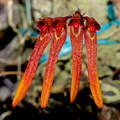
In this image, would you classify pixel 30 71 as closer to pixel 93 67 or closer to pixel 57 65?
pixel 93 67

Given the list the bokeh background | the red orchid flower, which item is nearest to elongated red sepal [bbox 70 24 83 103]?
the red orchid flower

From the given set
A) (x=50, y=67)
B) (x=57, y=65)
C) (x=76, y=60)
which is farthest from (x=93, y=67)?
(x=57, y=65)

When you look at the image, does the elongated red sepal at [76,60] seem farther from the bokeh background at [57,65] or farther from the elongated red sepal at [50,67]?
the bokeh background at [57,65]

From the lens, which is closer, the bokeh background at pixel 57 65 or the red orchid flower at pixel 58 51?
the red orchid flower at pixel 58 51

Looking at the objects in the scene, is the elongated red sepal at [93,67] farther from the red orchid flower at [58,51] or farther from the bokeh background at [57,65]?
the bokeh background at [57,65]

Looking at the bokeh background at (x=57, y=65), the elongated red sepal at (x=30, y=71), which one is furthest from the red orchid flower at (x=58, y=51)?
the bokeh background at (x=57, y=65)

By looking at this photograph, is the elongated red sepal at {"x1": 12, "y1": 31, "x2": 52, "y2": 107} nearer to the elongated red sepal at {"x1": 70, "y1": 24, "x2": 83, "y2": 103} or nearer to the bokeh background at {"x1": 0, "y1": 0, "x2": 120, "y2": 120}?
the elongated red sepal at {"x1": 70, "y1": 24, "x2": 83, "y2": 103}
